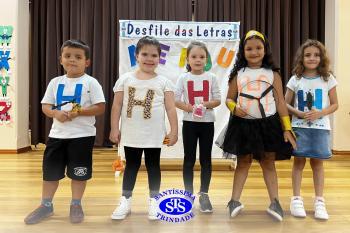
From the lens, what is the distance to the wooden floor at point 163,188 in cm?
208

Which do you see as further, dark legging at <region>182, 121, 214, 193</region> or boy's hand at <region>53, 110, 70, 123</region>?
dark legging at <region>182, 121, 214, 193</region>

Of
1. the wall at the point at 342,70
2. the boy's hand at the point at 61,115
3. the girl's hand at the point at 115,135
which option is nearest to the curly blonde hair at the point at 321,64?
the girl's hand at the point at 115,135

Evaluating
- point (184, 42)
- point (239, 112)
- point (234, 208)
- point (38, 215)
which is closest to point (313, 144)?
point (239, 112)

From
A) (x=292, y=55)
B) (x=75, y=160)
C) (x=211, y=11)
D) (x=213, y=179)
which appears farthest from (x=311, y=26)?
(x=75, y=160)

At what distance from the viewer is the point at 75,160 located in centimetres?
222

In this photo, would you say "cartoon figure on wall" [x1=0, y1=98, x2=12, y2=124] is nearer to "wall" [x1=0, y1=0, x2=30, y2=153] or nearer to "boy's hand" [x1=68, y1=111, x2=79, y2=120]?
"wall" [x1=0, y1=0, x2=30, y2=153]

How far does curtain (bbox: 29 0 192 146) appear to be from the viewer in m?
5.48

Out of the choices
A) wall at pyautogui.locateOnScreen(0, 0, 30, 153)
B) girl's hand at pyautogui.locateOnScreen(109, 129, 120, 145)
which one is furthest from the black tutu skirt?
wall at pyautogui.locateOnScreen(0, 0, 30, 153)

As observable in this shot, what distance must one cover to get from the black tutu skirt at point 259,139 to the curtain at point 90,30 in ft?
11.3

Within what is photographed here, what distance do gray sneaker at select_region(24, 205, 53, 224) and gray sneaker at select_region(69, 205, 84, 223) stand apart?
0.14m

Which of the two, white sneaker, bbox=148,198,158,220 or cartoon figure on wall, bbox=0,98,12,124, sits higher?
cartoon figure on wall, bbox=0,98,12,124

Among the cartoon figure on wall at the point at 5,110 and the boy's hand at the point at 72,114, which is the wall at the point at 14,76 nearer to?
A: the cartoon figure on wall at the point at 5,110

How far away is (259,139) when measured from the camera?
223cm
